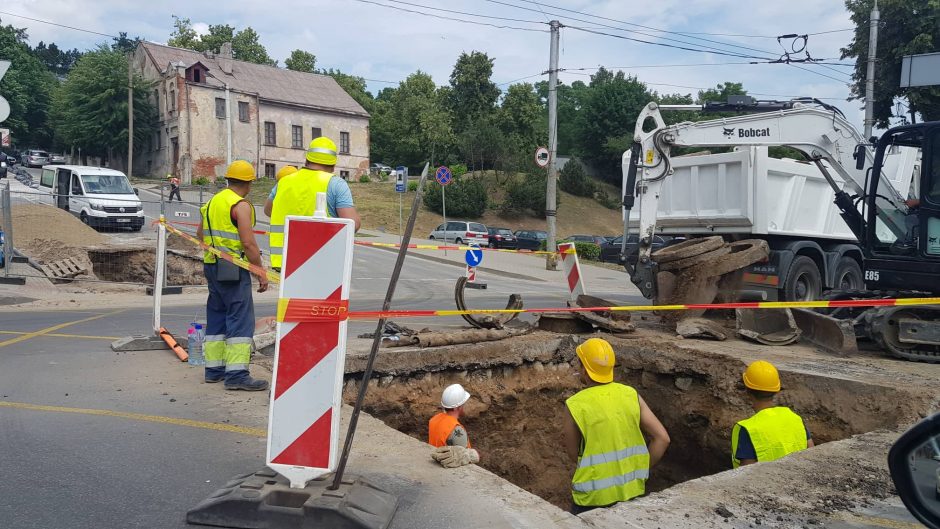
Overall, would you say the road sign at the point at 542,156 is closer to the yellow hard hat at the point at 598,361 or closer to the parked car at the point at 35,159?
the yellow hard hat at the point at 598,361

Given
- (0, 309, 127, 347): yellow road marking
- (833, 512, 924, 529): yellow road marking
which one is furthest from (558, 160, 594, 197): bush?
(833, 512, 924, 529): yellow road marking

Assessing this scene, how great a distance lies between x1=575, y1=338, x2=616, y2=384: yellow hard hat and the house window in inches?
2036

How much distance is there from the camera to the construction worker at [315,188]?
5090 millimetres

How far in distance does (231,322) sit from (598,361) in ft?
10.2

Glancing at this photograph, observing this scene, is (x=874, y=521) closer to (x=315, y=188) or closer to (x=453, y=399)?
(x=453, y=399)

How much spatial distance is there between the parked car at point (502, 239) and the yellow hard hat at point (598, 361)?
30.4 meters

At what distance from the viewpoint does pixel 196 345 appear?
6438 mm

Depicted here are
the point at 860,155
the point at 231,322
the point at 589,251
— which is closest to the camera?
the point at 231,322

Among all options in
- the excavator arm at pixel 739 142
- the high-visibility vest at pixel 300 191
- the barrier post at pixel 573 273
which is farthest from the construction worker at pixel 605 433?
the excavator arm at pixel 739 142

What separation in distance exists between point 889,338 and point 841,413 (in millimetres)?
2242

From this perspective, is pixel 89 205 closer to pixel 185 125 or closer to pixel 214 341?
pixel 214 341

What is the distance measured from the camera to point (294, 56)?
7931cm

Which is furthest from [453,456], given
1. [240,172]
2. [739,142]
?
[739,142]

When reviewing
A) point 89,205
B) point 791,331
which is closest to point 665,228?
point 791,331
